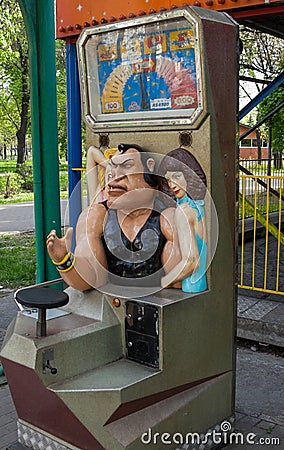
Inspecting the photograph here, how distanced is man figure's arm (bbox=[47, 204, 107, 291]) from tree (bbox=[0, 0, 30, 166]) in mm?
13081

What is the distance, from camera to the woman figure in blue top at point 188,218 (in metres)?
2.84

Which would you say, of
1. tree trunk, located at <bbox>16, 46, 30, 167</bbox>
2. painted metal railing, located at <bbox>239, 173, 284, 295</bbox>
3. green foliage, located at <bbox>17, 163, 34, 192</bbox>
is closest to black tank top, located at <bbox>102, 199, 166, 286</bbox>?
painted metal railing, located at <bbox>239, 173, 284, 295</bbox>

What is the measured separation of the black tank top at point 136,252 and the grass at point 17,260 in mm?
4200

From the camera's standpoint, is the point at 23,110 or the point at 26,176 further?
the point at 23,110

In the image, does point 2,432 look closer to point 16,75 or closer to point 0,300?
point 0,300

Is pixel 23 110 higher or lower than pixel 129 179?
higher

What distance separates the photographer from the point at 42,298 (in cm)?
264

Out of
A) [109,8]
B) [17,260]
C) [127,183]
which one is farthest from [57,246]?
[17,260]

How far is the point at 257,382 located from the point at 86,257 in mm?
1949

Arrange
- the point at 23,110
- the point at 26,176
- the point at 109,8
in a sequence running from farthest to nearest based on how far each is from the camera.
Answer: the point at 23,110
the point at 26,176
the point at 109,8

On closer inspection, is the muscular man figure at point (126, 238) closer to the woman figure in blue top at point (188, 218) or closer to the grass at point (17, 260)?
the woman figure in blue top at point (188, 218)

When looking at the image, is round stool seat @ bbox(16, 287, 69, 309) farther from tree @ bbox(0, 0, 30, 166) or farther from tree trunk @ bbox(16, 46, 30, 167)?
tree trunk @ bbox(16, 46, 30, 167)

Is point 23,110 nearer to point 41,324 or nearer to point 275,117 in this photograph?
point 275,117

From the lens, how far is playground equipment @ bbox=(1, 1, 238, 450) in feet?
8.70
